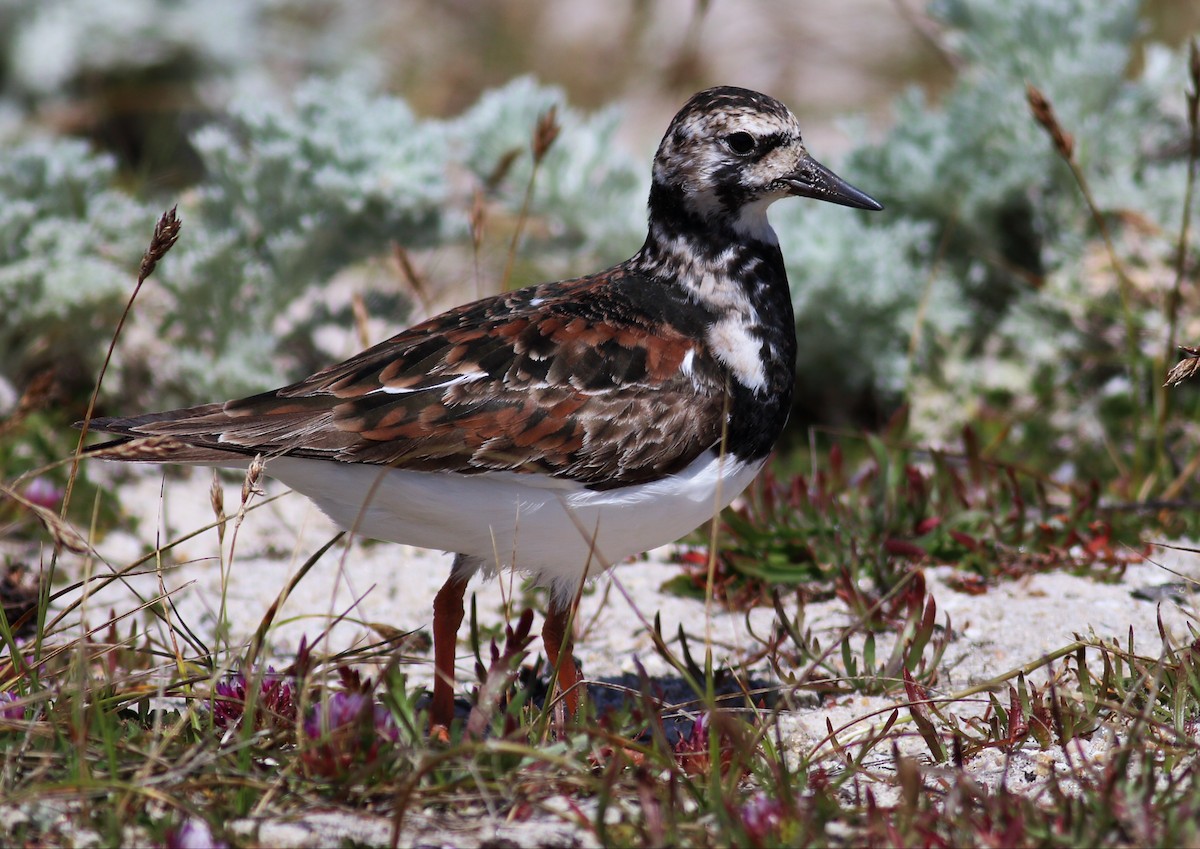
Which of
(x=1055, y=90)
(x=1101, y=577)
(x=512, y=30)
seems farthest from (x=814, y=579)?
(x=512, y=30)

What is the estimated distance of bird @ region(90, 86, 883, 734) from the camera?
12.5 feet

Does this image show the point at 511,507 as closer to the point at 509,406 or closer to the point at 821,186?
the point at 509,406

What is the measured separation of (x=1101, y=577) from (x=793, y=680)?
146 cm

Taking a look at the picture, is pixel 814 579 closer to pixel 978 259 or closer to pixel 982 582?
pixel 982 582

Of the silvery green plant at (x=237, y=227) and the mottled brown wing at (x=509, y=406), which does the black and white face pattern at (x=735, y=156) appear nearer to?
the mottled brown wing at (x=509, y=406)

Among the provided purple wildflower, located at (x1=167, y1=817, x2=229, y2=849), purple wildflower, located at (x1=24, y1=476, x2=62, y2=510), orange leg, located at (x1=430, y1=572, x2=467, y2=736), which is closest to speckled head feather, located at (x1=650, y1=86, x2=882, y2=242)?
orange leg, located at (x1=430, y1=572, x2=467, y2=736)

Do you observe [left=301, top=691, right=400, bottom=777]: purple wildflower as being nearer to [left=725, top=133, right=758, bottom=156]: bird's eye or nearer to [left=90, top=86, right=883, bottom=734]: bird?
[left=90, top=86, right=883, bottom=734]: bird

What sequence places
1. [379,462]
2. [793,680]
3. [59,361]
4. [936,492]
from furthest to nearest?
[59,361]
[936,492]
[793,680]
[379,462]

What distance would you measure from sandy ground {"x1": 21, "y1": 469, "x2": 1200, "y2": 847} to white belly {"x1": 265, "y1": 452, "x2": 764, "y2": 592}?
0.60ft

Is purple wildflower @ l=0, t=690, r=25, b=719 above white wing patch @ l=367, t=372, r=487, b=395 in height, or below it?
below

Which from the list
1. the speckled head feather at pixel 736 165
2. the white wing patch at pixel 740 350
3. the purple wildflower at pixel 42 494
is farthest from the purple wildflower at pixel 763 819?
the purple wildflower at pixel 42 494

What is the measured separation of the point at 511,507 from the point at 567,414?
1.06 ft

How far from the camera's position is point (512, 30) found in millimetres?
12227

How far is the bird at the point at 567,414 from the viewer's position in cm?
380
